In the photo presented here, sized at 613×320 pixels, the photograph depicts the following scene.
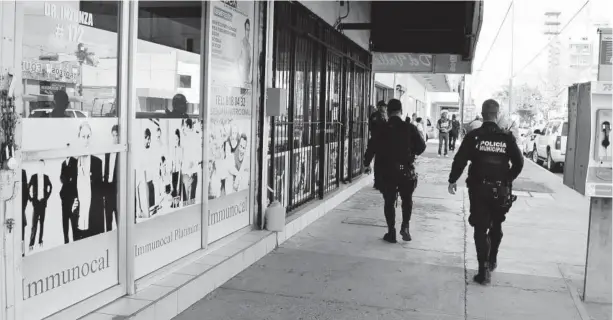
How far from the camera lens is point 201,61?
18.1ft

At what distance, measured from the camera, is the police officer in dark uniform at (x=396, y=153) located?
23.4 ft

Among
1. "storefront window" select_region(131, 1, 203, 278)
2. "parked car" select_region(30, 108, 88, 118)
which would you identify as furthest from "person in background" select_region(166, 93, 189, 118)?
"parked car" select_region(30, 108, 88, 118)

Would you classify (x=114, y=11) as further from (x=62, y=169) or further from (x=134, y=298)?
(x=134, y=298)

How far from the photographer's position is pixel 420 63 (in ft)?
42.8

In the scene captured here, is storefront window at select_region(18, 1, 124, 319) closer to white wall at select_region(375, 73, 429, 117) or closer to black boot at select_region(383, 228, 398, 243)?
black boot at select_region(383, 228, 398, 243)

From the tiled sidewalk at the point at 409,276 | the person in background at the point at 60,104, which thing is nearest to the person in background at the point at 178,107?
the person in background at the point at 60,104

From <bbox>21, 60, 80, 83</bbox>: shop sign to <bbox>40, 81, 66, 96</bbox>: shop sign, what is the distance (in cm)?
2

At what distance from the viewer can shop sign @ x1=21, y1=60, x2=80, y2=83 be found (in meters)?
3.34

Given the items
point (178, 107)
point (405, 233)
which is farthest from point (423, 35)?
point (178, 107)

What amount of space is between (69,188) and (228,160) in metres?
2.53

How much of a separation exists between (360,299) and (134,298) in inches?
77.5

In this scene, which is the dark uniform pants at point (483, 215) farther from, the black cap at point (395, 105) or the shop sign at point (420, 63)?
the shop sign at point (420, 63)

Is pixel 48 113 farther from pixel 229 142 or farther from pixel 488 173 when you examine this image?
pixel 488 173

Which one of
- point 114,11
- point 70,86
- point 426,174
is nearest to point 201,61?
point 114,11
